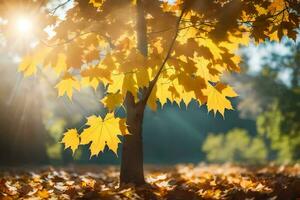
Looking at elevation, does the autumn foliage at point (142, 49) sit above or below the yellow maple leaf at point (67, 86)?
above

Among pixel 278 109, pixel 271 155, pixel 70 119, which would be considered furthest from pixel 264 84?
pixel 271 155

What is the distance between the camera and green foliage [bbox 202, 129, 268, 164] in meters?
42.0

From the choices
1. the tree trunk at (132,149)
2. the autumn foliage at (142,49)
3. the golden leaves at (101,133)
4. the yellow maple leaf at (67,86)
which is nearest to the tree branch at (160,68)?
the autumn foliage at (142,49)

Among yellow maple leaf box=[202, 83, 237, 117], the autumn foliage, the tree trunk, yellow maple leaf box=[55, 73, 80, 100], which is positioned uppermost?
the autumn foliage

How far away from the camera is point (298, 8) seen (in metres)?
5.42

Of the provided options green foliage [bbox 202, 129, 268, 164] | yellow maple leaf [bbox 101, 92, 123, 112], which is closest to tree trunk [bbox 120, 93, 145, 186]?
yellow maple leaf [bbox 101, 92, 123, 112]

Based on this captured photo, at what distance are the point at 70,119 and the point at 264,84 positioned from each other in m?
15.5

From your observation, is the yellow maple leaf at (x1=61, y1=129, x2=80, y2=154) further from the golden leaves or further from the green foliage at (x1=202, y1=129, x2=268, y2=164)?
the green foliage at (x1=202, y1=129, x2=268, y2=164)

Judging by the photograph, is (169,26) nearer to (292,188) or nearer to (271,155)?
(292,188)

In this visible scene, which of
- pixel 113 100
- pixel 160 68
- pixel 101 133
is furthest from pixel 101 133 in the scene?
pixel 160 68

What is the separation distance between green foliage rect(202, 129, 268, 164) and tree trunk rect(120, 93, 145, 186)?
36.5 metres

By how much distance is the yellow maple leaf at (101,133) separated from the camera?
5414 millimetres

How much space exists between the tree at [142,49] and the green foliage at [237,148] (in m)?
36.8

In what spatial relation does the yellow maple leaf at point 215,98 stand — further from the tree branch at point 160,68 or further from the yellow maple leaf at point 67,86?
the yellow maple leaf at point 67,86
